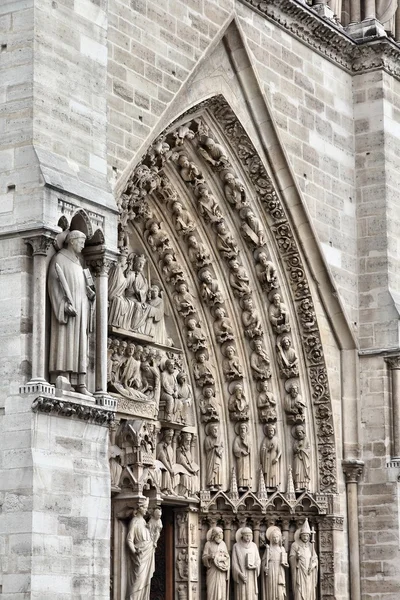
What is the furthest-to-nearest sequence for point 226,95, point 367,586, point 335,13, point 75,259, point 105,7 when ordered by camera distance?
point 335,13, point 367,586, point 226,95, point 105,7, point 75,259

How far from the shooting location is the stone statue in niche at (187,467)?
50.8 feet

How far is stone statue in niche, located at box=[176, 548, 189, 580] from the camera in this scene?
15.4 m

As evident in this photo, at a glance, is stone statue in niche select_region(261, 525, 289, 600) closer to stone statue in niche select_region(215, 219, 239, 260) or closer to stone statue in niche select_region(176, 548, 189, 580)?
stone statue in niche select_region(176, 548, 189, 580)

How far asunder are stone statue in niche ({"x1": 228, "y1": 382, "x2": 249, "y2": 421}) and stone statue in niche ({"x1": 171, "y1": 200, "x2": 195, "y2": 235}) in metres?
1.65

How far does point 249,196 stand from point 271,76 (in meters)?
1.22

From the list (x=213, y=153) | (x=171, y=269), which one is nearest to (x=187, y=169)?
(x=213, y=153)

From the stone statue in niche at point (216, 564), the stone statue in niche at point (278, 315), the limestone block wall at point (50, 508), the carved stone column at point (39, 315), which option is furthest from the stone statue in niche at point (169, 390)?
the carved stone column at point (39, 315)

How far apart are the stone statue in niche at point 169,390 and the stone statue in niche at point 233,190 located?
1746mm

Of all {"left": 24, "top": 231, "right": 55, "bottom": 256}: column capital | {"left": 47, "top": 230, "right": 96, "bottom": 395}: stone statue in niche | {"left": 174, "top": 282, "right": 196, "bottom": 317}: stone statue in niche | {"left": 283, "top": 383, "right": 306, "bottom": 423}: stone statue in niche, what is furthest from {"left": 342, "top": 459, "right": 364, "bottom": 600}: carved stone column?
{"left": 24, "top": 231, "right": 55, "bottom": 256}: column capital

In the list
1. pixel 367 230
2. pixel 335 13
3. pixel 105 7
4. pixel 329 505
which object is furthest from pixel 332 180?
pixel 105 7

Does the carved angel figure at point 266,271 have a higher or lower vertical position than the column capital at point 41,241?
higher

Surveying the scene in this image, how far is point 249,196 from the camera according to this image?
53.5ft

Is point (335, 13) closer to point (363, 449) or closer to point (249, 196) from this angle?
point (249, 196)

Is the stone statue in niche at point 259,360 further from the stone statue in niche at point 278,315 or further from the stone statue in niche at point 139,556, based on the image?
the stone statue in niche at point 139,556
